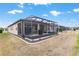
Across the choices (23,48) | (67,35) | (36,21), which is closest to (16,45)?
(23,48)

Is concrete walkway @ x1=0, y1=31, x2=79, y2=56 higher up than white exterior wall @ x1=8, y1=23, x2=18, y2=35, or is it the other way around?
white exterior wall @ x1=8, y1=23, x2=18, y2=35

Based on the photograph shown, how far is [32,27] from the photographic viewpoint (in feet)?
10.7

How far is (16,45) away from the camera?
3270 mm

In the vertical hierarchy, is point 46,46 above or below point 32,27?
below

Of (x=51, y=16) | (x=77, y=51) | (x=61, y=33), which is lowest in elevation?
(x=77, y=51)

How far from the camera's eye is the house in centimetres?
324

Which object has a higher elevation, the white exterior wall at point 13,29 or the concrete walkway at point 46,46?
the white exterior wall at point 13,29

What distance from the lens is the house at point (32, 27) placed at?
3.24 metres

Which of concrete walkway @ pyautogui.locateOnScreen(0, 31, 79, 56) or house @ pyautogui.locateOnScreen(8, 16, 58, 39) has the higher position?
house @ pyautogui.locateOnScreen(8, 16, 58, 39)

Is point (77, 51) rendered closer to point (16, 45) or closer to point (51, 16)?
point (51, 16)

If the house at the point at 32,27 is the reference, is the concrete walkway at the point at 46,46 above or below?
below

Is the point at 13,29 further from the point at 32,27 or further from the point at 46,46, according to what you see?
the point at 46,46

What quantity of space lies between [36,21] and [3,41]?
45cm

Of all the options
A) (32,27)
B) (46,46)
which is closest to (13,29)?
(32,27)
